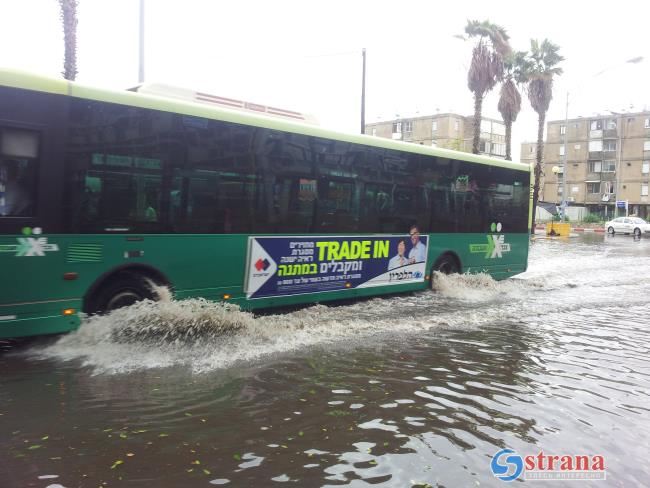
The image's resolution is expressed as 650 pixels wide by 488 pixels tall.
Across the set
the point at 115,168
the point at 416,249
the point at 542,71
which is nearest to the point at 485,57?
the point at 542,71

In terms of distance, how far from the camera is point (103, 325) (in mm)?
6441

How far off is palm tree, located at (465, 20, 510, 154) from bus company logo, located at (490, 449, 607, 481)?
25628mm

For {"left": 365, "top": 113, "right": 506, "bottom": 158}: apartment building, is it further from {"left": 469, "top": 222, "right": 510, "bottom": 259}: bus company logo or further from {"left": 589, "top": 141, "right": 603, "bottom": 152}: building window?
{"left": 469, "top": 222, "right": 510, "bottom": 259}: bus company logo

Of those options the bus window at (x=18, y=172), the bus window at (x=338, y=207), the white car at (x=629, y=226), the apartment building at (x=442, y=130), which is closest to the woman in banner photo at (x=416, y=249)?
the bus window at (x=338, y=207)

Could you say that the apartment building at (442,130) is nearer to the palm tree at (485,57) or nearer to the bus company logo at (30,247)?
the palm tree at (485,57)

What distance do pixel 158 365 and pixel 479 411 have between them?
356 centimetres

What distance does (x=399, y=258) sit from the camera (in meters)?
10.7

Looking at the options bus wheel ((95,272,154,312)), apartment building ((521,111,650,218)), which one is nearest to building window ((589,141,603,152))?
apartment building ((521,111,650,218))

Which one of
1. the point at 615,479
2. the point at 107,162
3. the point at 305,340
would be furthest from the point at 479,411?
the point at 107,162

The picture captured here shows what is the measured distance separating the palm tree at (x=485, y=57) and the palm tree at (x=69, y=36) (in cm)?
2049

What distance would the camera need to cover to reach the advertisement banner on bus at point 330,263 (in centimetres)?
830

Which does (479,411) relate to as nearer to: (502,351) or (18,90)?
(502,351)

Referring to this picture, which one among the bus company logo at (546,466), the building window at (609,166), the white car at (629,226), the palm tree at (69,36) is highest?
the building window at (609,166)

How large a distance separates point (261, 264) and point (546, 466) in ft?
17.2
